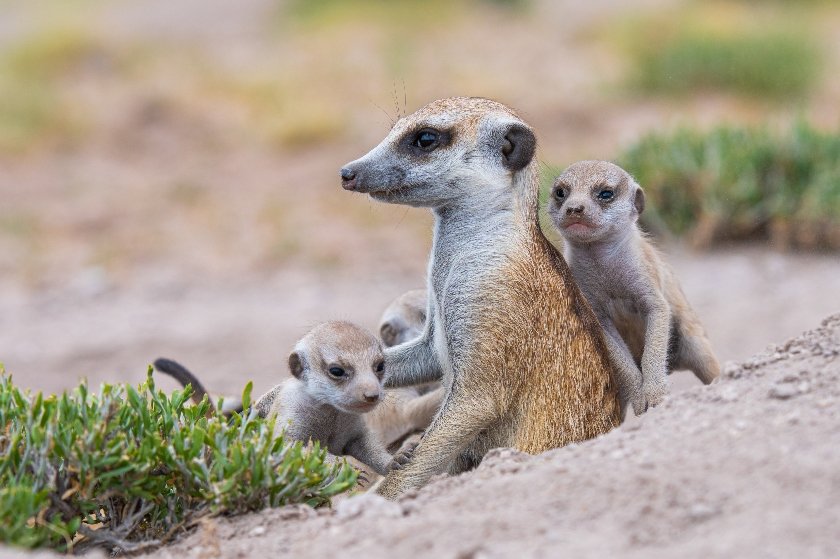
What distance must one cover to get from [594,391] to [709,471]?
142 cm

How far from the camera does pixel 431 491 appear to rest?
13.8 ft

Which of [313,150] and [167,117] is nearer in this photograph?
[313,150]

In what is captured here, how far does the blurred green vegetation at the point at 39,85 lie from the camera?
17.6 metres

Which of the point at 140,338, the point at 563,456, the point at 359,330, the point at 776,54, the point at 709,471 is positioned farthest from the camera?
the point at 776,54

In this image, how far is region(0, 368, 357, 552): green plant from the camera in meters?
4.03

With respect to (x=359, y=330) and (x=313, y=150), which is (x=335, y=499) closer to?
(x=359, y=330)

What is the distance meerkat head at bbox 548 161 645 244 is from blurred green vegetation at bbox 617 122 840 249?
499 cm

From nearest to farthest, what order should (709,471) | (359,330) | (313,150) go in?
(709,471) < (359,330) < (313,150)

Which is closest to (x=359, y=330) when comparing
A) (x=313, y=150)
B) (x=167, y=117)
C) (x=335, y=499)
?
(x=335, y=499)

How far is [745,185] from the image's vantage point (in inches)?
404

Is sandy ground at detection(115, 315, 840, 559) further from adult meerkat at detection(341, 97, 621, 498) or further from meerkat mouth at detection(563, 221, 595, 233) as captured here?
meerkat mouth at detection(563, 221, 595, 233)

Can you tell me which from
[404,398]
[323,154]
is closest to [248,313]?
[404,398]

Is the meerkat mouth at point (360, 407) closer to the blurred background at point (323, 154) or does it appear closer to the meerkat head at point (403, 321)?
the meerkat head at point (403, 321)

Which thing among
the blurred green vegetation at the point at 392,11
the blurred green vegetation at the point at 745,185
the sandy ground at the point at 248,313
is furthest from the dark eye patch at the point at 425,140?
the blurred green vegetation at the point at 392,11
